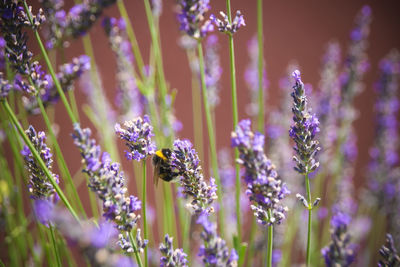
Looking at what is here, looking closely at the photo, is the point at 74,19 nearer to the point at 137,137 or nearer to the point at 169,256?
the point at 137,137

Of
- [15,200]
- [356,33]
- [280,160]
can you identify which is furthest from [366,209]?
[15,200]

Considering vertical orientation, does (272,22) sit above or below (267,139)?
above

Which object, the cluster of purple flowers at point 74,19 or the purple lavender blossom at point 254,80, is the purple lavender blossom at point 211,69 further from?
the cluster of purple flowers at point 74,19

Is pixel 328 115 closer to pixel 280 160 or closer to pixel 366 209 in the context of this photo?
pixel 280 160

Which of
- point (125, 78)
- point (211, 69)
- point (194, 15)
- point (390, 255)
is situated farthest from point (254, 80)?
point (390, 255)

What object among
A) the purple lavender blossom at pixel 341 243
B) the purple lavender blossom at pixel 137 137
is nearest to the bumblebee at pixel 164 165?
the purple lavender blossom at pixel 137 137

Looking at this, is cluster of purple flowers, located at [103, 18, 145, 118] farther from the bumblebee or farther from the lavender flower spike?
the lavender flower spike
